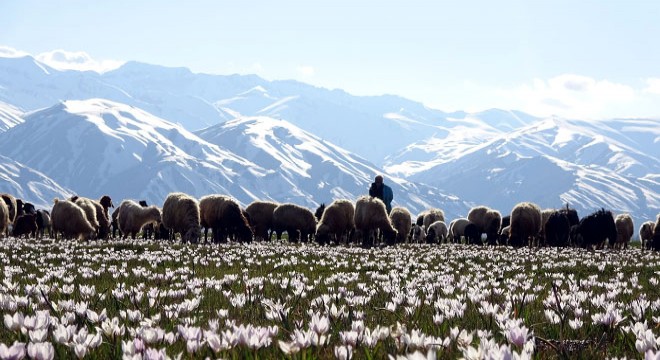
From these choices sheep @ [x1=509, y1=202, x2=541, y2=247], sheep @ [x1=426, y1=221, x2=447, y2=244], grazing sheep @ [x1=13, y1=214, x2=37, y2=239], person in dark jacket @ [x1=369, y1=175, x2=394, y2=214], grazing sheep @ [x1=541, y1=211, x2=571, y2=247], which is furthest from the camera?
sheep @ [x1=426, y1=221, x2=447, y2=244]

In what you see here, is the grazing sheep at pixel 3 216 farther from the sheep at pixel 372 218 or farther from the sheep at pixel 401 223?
the sheep at pixel 401 223

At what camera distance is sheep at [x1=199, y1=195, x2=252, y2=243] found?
108ft

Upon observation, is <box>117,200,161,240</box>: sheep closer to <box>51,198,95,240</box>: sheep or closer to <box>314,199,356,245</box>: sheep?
<box>51,198,95,240</box>: sheep

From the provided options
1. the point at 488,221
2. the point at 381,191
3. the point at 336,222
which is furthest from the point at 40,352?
the point at 488,221

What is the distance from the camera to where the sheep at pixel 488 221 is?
4419cm

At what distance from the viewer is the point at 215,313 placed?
6.90 meters

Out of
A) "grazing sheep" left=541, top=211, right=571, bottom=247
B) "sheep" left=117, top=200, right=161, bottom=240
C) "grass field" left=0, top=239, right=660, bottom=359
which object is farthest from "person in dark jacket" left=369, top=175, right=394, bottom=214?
"grass field" left=0, top=239, right=660, bottom=359

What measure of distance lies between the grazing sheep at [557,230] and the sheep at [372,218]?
8.82 m

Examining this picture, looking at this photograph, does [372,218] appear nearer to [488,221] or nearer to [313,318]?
[488,221]

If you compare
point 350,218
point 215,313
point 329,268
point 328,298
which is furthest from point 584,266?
point 350,218

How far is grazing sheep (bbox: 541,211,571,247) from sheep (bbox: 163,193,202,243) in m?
18.6

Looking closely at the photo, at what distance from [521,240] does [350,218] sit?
986 centimetres

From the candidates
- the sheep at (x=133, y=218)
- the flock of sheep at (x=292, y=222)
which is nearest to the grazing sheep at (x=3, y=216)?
the flock of sheep at (x=292, y=222)

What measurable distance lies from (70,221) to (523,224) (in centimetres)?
2357
